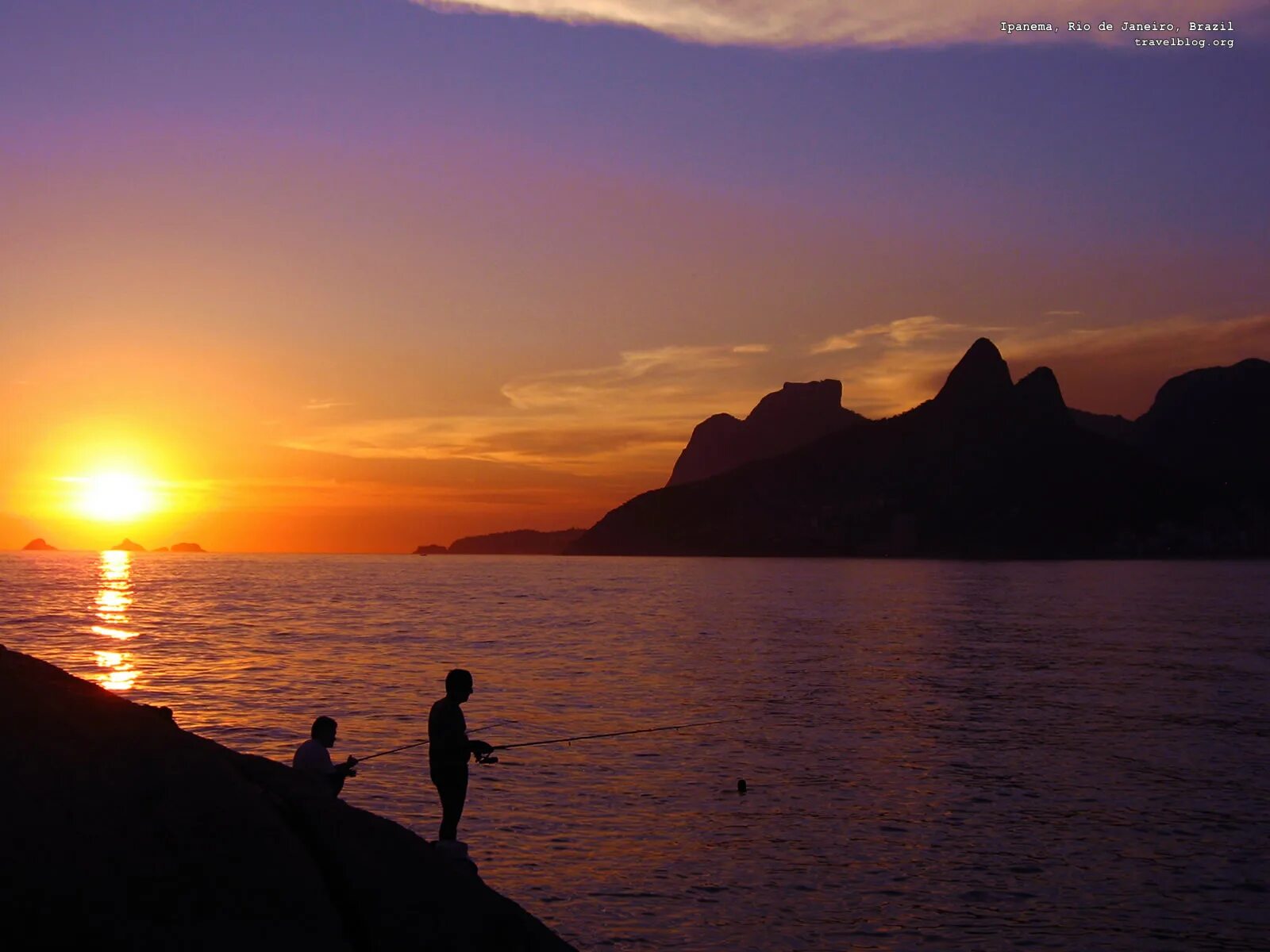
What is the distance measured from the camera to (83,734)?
19.4 ft

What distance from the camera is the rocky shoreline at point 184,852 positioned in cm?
512

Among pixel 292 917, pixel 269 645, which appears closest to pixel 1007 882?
pixel 292 917

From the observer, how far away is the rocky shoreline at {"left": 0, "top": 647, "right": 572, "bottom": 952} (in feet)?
16.8

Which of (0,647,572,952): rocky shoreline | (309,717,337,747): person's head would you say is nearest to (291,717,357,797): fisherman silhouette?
(309,717,337,747): person's head

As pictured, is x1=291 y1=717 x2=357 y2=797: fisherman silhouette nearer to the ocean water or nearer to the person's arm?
the person's arm

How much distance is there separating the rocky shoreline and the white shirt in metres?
3.92

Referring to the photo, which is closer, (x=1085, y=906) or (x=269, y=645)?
(x=1085, y=906)

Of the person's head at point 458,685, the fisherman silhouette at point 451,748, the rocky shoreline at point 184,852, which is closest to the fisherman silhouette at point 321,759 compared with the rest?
the fisherman silhouette at point 451,748

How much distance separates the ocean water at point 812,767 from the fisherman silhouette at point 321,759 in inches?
121

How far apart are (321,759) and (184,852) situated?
5.57 metres

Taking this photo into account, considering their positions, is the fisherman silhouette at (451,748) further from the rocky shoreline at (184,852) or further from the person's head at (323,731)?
the rocky shoreline at (184,852)

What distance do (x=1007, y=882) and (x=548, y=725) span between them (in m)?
14.6

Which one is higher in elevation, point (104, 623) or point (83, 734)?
point (83, 734)

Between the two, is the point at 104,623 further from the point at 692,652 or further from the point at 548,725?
the point at 548,725
